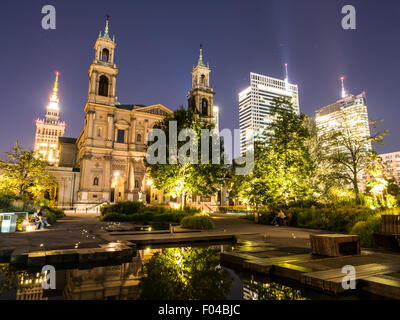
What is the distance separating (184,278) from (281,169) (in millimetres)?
16494

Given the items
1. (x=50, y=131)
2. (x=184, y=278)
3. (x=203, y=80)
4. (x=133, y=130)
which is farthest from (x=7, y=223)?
(x=50, y=131)

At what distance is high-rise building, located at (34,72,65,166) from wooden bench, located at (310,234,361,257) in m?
138

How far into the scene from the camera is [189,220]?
1546 centimetres

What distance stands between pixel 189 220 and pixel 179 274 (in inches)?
386

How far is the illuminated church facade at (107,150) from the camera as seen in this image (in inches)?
1791

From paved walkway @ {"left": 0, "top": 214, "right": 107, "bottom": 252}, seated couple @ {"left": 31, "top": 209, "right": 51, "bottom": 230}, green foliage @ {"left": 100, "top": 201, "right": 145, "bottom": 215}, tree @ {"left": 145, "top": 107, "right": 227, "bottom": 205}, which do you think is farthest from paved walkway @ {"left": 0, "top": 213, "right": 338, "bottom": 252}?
green foliage @ {"left": 100, "top": 201, "right": 145, "bottom": 215}

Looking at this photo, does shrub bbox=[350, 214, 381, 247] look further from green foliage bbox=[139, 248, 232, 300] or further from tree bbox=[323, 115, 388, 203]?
tree bbox=[323, 115, 388, 203]

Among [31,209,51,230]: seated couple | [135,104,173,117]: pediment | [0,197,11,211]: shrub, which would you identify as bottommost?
[31,209,51,230]: seated couple

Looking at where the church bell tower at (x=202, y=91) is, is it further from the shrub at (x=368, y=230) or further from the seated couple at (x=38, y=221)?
the shrub at (x=368, y=230)

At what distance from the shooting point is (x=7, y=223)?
11875 millimetres

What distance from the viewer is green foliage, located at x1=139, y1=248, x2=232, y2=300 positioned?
4465mm

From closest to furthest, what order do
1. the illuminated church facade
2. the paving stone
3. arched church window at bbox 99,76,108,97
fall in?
the paving stone, the illuminated church facade, arched church window at bbox 99,76,108,97
